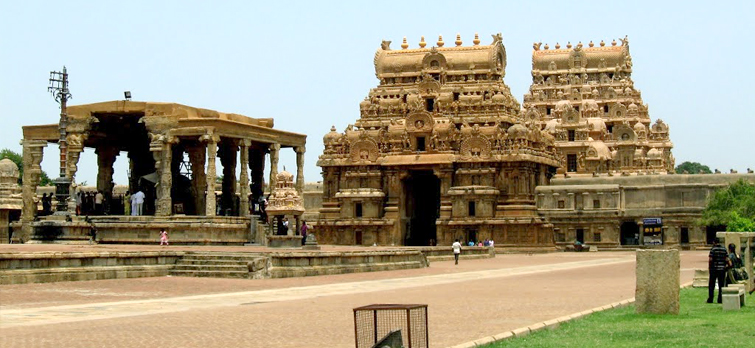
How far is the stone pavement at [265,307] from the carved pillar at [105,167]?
85.6 feet

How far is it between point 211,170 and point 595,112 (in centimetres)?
6889

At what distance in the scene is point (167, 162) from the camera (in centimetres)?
5000

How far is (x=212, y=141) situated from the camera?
49.4 m

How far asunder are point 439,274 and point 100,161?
25.5 m

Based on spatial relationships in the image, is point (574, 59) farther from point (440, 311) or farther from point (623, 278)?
point (440, 311)

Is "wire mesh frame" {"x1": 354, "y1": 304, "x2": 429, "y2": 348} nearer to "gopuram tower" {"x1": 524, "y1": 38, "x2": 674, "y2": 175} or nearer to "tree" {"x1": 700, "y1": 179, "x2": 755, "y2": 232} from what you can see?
"tree" {"x1": 700, "y1": 179, "x2": 755, "y2": 232}

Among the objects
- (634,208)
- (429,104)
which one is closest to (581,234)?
(634,208)

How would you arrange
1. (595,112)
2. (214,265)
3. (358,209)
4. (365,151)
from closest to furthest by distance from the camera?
(214,265) → (358,209) → (365,151) → (595,112)

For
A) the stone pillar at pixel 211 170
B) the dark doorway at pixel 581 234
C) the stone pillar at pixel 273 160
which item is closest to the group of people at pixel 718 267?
the stone pillar at pixel 211 170

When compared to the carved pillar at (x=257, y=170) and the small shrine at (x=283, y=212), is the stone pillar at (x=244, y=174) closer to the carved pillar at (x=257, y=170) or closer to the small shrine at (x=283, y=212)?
the small shrine at (x=283, y=212)

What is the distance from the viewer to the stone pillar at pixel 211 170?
49375mm

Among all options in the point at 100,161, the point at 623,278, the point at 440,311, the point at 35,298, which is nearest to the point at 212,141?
the point at 100,161

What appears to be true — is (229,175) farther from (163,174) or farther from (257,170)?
(163,174)

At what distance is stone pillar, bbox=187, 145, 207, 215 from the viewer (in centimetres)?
5250
